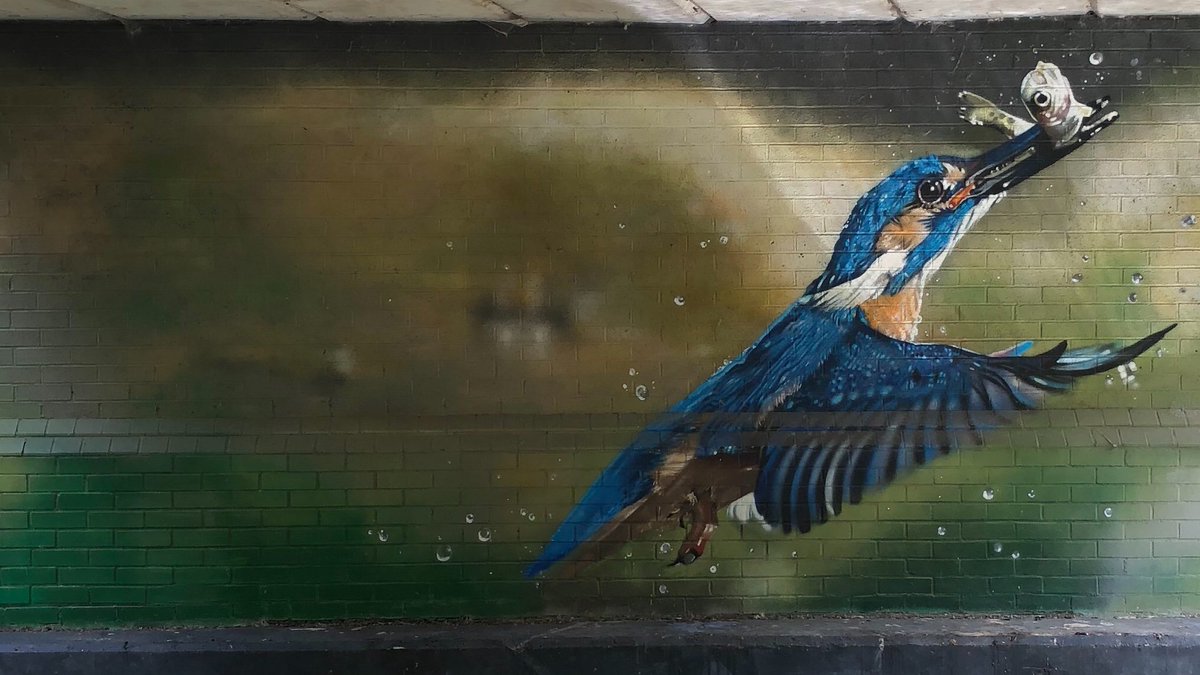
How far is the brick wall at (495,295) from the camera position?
18.1ft

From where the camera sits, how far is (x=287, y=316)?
556cm

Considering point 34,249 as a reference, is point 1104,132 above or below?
above

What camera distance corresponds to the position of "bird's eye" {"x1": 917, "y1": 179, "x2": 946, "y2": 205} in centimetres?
556

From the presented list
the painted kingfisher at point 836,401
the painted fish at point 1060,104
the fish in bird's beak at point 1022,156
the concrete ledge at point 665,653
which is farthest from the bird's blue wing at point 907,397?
the painted fish at point 1060,104

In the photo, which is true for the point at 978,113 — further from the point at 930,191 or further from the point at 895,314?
the point at 895,314

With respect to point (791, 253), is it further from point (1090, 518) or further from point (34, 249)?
point (34, 249)

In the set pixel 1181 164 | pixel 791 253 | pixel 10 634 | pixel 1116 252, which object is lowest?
pixel 10 634

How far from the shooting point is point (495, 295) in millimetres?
5559

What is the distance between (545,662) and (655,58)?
11.6 feet

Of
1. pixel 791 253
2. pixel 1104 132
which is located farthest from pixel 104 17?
pixel 1104 132

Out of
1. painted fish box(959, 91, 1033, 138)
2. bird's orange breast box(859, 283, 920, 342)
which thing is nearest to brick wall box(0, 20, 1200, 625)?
painted fish box(959, 91, 1033, 138)

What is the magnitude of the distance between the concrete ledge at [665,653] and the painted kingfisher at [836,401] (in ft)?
1.68

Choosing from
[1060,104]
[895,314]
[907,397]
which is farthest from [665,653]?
[1060,104]

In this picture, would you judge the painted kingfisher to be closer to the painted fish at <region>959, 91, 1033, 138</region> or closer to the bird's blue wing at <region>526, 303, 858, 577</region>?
the bird's blue wing at <region>526, 303, 858, 577</region>
